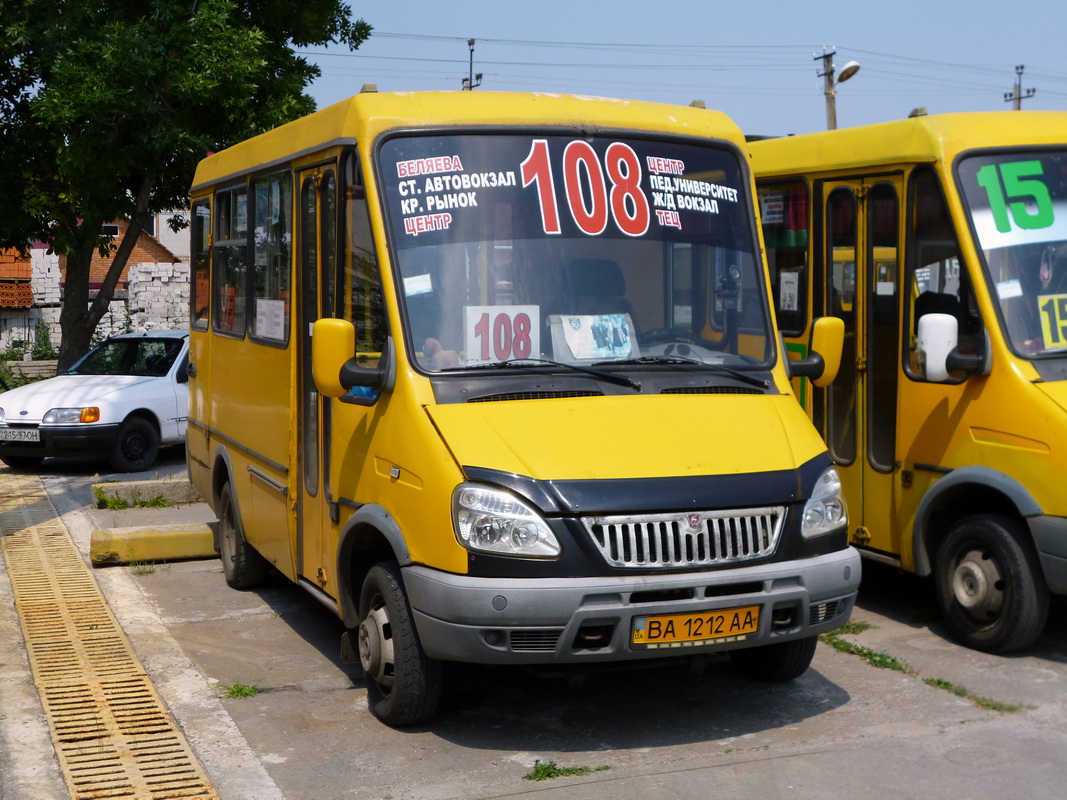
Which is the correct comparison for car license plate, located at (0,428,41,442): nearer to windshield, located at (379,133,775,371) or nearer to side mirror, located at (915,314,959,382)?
windshield, located at (379,133,775,371)

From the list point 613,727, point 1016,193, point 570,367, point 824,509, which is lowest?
point 613,727

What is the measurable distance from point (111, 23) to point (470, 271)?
11.4 meters

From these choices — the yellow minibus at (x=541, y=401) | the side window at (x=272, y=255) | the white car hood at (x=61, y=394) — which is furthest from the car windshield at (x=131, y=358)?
the yellow minibus at (x=541, y=401)

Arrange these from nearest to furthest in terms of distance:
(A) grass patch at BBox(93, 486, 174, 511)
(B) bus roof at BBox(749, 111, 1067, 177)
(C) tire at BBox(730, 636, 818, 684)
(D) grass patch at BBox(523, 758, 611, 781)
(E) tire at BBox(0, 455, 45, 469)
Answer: (D) grass patch at BBox(523, 758, 611, 781) < (C) tire at BBox(730, 636, 818, 684) < (B) bus roof at BBox(749, 111, 1067, 177) < (A) grass patch at BBox(93, 486, 174, 511) < (E) tire at BBox(0, 455, 45, 469)

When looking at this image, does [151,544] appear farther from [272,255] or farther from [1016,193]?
[1016,193]

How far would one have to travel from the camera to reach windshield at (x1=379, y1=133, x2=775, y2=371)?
5.54 m

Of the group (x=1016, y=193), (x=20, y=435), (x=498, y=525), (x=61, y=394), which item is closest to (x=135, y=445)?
(x=61, y=394)

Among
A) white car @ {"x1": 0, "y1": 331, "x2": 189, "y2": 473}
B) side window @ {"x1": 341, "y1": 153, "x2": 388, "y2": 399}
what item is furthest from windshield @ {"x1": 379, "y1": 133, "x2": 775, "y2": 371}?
white car @ {"x1": 0, "y1": 331, "x2": 189, "y2": 473}

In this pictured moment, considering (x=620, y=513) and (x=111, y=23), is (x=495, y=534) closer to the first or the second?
(x=620, y=513)

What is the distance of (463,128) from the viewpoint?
18.8ft

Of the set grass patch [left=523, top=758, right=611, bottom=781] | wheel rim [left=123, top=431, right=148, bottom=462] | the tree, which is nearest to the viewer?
grass patch [left=523, top=758, right=611, bottom=781]

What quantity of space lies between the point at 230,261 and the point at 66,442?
20.8ft

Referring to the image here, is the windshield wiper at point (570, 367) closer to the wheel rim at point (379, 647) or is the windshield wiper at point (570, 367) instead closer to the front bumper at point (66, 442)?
the wheel rim at point (379, 647)

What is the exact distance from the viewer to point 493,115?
5.80 m
